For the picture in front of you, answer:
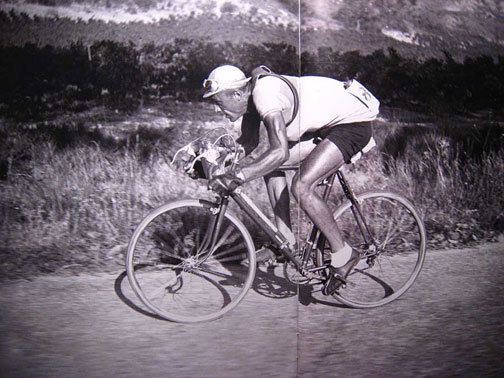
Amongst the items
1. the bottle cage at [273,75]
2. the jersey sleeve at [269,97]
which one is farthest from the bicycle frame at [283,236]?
the jersey sleeve at [269,97]

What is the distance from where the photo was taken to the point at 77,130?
11.1 feet

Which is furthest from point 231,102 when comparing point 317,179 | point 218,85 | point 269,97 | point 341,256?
point 341,256

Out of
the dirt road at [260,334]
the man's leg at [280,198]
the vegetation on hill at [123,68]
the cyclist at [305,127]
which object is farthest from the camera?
the man's leg at [280,198]

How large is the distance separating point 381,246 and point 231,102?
1.49 m

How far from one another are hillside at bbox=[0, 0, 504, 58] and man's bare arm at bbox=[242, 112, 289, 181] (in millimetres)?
585

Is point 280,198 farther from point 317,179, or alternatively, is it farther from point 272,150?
point 272,150

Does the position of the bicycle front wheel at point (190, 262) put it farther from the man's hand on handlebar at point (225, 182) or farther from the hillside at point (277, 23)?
the hillside at point (277, 23)

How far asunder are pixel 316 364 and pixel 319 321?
40cm

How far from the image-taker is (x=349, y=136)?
3.30 meters

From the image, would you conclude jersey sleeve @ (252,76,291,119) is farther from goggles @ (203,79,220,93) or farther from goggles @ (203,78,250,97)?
goggles @ (203,79,220,93)

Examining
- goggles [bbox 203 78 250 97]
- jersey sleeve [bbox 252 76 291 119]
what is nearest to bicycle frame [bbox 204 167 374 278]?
jersey sleeve [bbox 252 76 291 119]

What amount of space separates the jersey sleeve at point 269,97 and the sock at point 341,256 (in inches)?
39.3

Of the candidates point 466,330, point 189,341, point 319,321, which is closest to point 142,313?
point 189,341

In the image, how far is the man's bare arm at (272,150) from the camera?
3.01 m
